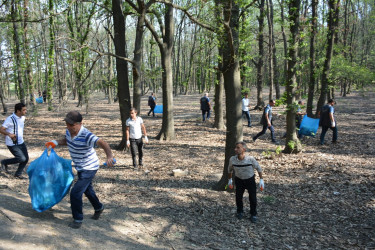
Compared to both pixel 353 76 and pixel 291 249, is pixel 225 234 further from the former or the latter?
pixel 353 76

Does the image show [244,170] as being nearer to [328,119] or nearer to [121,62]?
A: [121,62]

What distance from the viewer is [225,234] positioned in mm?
4668

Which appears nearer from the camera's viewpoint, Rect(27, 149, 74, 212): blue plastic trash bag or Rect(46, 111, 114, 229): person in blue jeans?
Rect(46, 111, 114, 229): person in blue jeans

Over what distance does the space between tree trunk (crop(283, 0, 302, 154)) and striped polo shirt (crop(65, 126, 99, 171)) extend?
6.60 metres

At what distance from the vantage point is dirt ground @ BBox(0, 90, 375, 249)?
3.98 meters

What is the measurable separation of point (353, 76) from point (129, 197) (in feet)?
44.4

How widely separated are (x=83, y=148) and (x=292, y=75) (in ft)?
22.4

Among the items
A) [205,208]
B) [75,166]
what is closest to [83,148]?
[75,166]

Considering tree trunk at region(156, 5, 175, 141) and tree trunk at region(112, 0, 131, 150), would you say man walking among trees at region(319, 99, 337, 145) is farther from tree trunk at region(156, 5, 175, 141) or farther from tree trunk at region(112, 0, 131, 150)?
tree trunk at region(112, 0, 131, 150)

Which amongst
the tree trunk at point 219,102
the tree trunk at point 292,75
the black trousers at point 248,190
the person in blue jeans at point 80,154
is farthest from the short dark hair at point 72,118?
the tree trunk at point 219,102

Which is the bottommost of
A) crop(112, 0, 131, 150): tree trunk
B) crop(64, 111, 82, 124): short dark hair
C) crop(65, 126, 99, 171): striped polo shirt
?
crop(65, 126, 99, 171): striped polo shirt

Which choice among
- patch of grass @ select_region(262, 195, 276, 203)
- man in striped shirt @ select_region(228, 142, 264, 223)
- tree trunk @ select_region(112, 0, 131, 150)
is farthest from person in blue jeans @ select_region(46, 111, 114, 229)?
tree trunk @ select_region(112, 0, 131, 150)

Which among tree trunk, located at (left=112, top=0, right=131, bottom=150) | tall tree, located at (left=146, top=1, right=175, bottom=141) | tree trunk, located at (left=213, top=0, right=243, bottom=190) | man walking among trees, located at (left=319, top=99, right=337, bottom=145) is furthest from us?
tall tree, located at (left=146, top=1, right=175, bottom=141)

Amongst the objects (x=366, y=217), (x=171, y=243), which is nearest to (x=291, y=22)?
(x=366, y=217)
